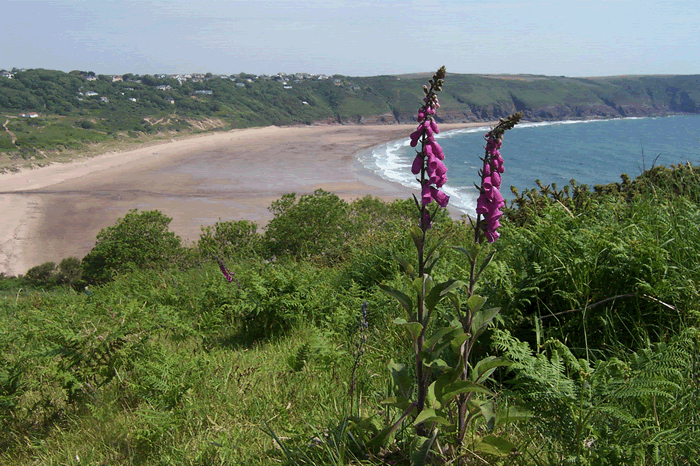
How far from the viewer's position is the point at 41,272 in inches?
784

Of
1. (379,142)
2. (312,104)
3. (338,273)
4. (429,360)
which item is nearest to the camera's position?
(429,360)

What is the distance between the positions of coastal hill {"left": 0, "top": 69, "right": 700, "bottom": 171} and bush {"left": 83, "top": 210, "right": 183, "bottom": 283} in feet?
146

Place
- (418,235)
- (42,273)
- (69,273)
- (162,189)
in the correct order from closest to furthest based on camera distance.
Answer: (418,235) < (69,273) < (42,273) < (162,189)

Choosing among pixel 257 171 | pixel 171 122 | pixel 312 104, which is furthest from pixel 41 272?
pixel 312 104

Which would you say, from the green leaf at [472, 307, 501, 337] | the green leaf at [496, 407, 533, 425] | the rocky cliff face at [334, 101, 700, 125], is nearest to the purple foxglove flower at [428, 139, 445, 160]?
the green leaf at [472, 307, 501, 337]

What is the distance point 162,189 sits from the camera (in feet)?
126

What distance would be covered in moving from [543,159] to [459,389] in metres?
54.3

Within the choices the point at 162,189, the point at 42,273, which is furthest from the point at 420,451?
the point at 162,189

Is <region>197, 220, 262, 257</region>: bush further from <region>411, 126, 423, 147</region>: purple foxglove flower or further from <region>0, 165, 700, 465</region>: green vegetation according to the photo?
<region>411, 126, 423, 147</region>: purple foxglove flower

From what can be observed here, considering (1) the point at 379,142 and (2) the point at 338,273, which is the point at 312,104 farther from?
(2) the point at 338,273

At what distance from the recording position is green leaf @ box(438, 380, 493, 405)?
1.69m

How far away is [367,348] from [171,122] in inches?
3551

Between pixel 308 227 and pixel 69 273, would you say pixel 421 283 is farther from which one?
pixel 69 273

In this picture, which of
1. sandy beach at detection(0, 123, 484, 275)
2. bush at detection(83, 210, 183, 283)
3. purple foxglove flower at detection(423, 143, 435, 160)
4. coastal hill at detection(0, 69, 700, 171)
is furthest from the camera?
coastal hill at detection(0, 69, 700, 171)
